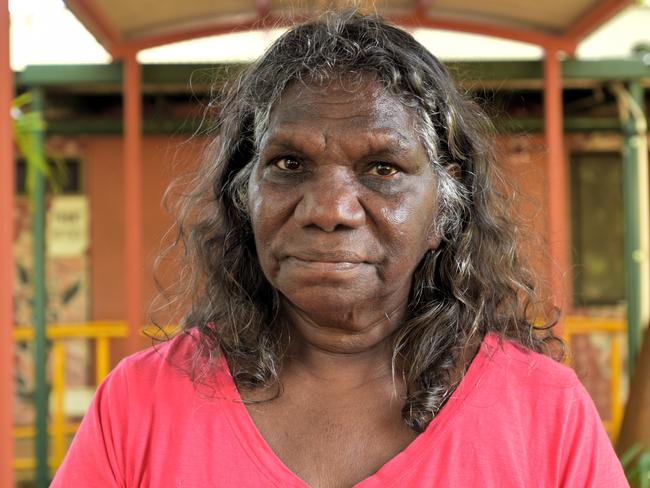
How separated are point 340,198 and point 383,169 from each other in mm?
123

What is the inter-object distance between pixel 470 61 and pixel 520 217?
298 centimetres

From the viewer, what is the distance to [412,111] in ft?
5.86

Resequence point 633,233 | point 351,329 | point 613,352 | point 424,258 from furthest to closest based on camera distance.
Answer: point 613,352, point 633,233, point 424,258, point 351,329

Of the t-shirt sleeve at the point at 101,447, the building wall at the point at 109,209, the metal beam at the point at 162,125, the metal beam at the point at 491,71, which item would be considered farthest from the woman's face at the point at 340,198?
the building wall at the point at 109,209

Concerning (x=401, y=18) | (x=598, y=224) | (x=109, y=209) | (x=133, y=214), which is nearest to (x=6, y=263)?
(x=133, y=214)

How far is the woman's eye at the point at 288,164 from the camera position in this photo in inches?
68.5

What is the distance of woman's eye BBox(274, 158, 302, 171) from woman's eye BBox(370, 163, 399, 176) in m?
0.14

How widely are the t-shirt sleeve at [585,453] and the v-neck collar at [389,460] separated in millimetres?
201

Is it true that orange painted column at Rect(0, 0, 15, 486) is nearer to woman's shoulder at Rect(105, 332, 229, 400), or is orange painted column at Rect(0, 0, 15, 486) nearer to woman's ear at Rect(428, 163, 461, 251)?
woman's shoulder at Rect(105, 332, 229, 400)

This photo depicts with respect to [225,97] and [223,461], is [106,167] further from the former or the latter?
[223,461]

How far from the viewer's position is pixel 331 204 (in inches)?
65.2

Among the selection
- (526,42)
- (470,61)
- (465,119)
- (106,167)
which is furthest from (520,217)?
(106,167)

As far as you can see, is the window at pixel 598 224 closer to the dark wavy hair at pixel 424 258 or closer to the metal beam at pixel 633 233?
the metal beam at pixel 633 233

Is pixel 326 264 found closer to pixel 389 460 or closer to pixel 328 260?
pixel 328 260
